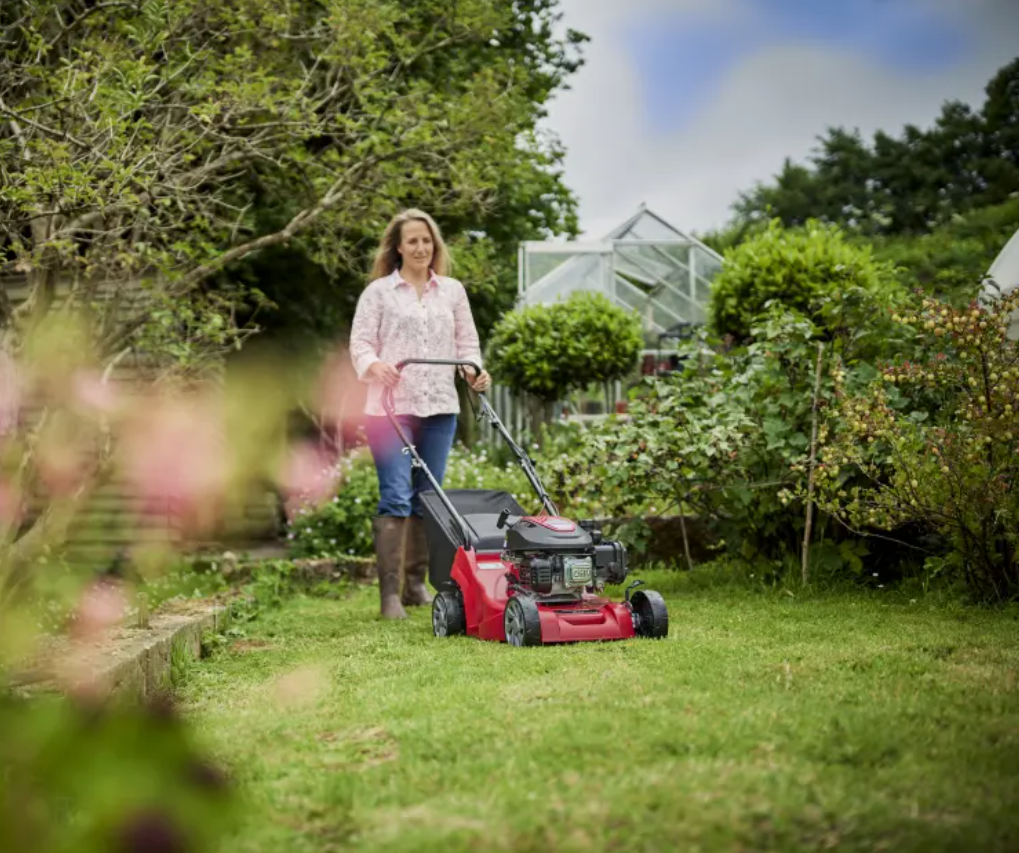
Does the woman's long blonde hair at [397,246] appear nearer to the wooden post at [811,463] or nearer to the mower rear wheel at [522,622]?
the wooden post at [811,463]

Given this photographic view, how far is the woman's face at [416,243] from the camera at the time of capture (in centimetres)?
589

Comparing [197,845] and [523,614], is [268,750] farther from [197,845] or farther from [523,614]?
[197,845]

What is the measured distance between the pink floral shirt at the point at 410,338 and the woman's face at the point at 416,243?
0.12m

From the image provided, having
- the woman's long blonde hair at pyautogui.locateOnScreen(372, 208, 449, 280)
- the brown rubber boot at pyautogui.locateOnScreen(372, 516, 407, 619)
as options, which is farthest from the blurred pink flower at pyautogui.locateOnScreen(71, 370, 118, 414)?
the brown rubber boot at pyautogui.locateOnScreen(372, 516, 407, 619)

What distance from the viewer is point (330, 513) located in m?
8.92

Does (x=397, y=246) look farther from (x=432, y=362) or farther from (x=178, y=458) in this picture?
(x=178, y=458)

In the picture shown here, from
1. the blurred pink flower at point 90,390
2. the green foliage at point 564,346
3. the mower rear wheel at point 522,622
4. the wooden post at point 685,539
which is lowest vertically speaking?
the mower rear wheel at point 522,622

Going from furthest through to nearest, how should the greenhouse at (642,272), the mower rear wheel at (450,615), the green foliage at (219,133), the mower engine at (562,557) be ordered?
1. the greenhouse at (642,272)
2. the green foliage at (219,133)
3. the mower rear wheel at (450,615)
4. the mower engine at (562,557)

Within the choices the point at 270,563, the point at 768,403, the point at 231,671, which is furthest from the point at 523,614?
the point at 270,563

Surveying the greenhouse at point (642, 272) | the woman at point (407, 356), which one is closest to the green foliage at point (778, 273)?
the greenhouse at point (642, 272)

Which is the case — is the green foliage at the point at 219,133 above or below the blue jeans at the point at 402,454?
above

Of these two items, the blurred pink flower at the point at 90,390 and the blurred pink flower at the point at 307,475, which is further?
the blurred pink flower at the point at 307,475

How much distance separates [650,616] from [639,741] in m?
1.80

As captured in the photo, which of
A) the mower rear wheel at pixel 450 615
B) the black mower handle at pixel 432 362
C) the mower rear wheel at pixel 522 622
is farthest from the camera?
the black mower handle at pixel 432 362
